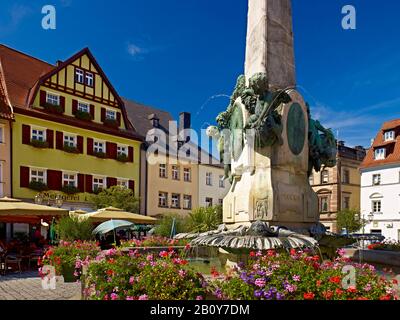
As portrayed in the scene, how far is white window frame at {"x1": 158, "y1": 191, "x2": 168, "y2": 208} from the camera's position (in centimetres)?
3812

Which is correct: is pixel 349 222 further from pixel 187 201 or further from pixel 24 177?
pixel 24 177

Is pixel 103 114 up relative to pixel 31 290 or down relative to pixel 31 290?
up

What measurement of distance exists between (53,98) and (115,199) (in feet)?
26.6

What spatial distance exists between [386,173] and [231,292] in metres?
40.7

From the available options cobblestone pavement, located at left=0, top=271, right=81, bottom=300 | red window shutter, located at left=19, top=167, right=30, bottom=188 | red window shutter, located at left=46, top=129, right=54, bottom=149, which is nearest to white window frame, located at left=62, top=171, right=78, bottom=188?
red window shutter, located at left=46, top=129, right=54, bottom=149

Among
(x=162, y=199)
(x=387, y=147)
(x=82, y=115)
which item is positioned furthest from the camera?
(x=387, y=147)

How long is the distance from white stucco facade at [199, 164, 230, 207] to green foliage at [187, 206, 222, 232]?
1073 inches

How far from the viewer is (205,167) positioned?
43.0 meters

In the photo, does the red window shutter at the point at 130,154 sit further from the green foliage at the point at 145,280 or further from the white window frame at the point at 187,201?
the green foliage at the point at 145,280

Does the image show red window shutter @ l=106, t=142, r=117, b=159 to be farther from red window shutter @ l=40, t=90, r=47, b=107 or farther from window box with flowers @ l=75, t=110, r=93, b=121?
red window shutter @ l=40, t=90, r=47, b=107

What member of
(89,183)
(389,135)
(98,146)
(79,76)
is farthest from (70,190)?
(389,135)

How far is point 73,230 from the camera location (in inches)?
592

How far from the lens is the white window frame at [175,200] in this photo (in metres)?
39.4
